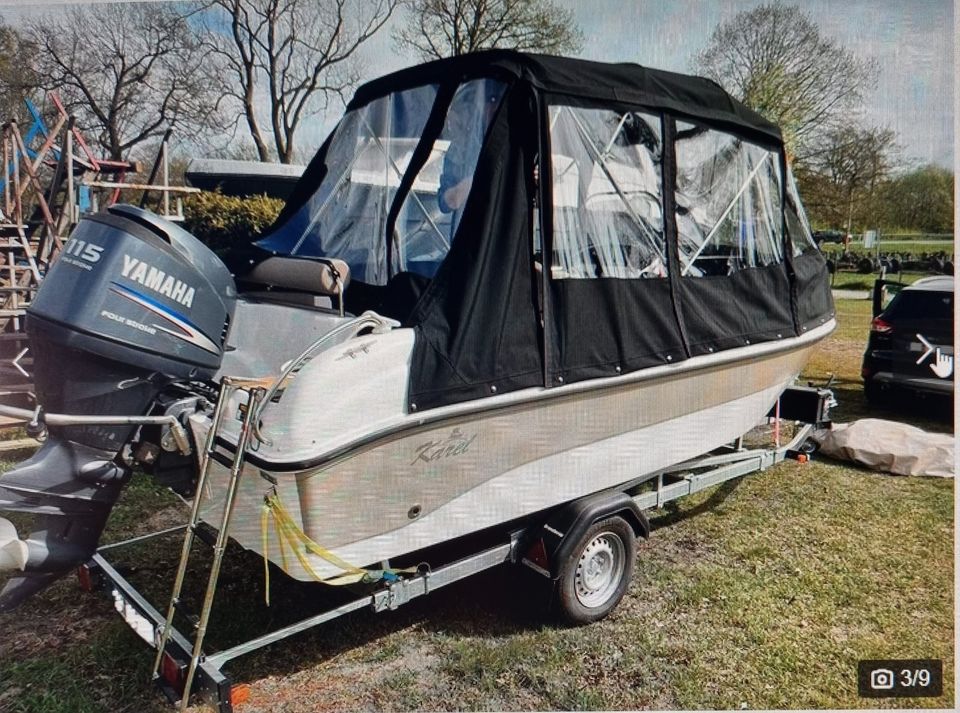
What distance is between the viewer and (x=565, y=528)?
2398mm

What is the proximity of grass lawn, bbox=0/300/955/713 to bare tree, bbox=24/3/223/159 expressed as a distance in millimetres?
1807

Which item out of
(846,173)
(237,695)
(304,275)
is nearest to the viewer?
(237,695)

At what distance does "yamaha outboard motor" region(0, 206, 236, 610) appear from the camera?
197cm

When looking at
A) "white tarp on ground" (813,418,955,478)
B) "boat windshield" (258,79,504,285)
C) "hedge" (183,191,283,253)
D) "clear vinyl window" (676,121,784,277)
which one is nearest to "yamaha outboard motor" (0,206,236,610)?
"boat windshield" (258,79,504,285)

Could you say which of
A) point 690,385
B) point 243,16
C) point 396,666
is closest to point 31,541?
point 396,666

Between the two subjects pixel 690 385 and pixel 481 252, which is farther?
pixel 690 385

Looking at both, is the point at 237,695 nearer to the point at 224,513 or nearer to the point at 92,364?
the point at 224,513

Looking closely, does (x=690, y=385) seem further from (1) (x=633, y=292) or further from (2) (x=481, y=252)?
(2) (x=481, y=252)

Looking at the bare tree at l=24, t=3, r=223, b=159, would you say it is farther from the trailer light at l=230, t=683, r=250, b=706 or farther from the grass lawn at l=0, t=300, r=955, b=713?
the trailer light at l=230, t=683, r=250, b=706

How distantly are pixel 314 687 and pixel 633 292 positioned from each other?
1.67 meters

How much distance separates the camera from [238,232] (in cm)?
355

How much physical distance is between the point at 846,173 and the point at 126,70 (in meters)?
2.91

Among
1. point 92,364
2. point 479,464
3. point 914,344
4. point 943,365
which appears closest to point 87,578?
point 92,364

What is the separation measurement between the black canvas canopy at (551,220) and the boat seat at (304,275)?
0.60 feet
